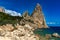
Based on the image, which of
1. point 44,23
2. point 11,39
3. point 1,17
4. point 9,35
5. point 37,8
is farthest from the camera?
point 44,23

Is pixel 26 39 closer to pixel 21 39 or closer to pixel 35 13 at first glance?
pixel 21 39

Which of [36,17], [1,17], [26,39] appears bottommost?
[26,39]

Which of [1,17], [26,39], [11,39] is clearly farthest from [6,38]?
[1,17]

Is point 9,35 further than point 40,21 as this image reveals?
No

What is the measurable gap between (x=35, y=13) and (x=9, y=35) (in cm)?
8351

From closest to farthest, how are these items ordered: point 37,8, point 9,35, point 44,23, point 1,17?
point 9,35 < point 1,17 < point 37,8 < point 44,23

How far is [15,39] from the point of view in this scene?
10828 mm

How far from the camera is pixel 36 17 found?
320ft

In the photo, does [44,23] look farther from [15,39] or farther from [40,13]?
[15,39]

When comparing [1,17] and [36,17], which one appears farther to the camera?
[36,17]

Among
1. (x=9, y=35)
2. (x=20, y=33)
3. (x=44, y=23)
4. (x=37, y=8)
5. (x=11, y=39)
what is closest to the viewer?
(x=11, y=39)

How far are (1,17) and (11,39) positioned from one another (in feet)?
86.8

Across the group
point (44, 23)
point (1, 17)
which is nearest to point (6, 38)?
point (1, 17)

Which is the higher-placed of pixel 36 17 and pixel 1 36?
pixel 36 17
